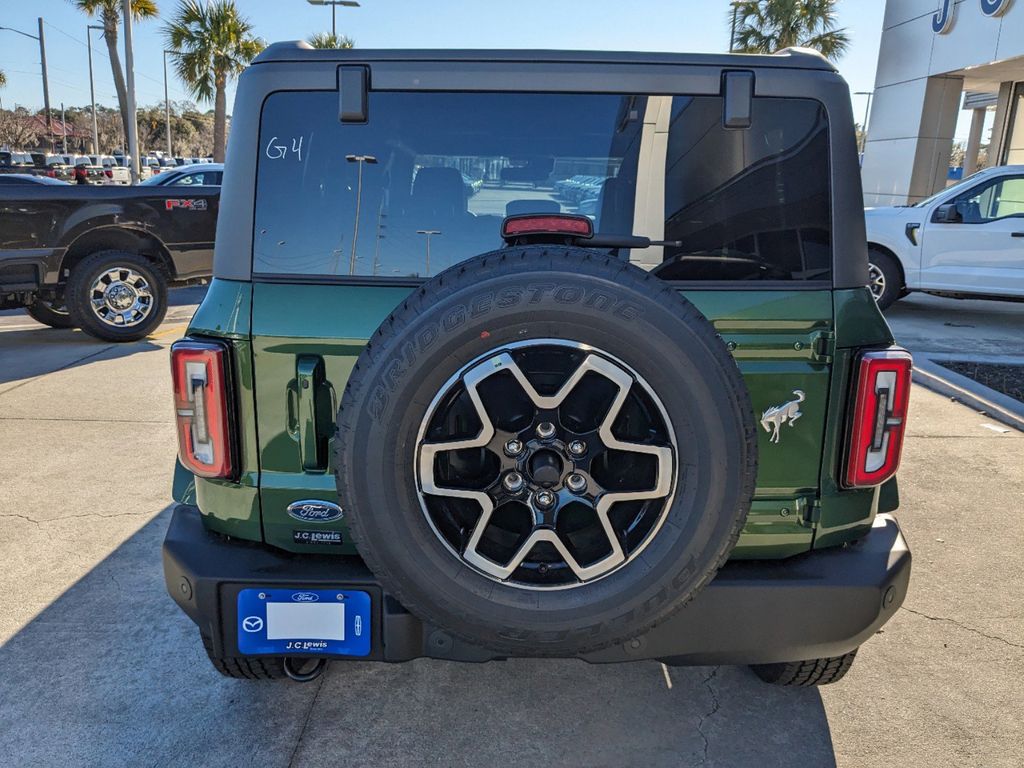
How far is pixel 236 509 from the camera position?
2.20 metres

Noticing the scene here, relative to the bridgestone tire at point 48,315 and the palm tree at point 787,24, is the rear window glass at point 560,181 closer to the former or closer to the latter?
the bridgestone tire at point 48,315

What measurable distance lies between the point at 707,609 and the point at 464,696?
1.00m

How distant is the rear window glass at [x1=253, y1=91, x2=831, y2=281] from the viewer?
2.12m

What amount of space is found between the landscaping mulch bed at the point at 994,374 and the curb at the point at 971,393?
0.12 meters

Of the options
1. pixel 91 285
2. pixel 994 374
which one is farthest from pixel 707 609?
pixel 91 285

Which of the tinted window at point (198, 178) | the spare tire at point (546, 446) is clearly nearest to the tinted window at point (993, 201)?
the spare tire at point (546, 446)

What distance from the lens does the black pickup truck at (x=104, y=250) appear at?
7.09 meters

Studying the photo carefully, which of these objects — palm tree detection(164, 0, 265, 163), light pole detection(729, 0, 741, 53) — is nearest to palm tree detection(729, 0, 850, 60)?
light pole detection(729, 0, 741, 53)

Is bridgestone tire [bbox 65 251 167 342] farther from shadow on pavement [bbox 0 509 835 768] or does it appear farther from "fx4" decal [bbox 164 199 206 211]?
shadow on pavement [bbox 0 509 835 768]

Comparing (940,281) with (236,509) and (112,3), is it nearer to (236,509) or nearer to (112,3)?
(236,509)

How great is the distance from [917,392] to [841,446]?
5.08 m

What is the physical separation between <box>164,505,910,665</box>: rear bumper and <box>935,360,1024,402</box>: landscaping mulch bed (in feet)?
17.4

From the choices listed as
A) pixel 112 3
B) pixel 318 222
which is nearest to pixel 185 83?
pixel 112 3

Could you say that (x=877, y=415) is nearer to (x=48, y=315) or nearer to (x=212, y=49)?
(x=48, y=315)
